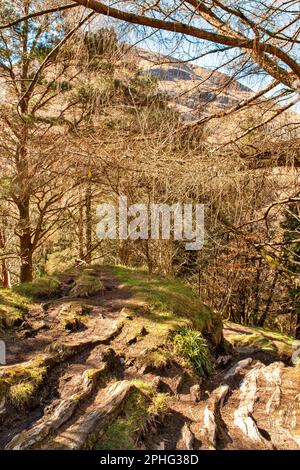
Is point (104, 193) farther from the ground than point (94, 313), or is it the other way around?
point (104, 193)

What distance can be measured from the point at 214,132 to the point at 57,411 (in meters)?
2.83

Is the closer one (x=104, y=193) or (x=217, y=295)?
(x=104, y=193)

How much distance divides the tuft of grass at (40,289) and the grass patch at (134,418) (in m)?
2.04

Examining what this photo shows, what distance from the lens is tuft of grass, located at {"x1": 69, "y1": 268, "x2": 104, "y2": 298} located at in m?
4.38

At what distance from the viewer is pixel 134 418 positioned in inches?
87.7

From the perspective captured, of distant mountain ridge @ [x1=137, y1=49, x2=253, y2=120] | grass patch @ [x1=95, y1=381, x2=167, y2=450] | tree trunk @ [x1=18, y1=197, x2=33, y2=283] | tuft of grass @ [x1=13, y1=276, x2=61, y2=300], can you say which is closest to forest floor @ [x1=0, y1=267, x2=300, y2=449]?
grass patch @ [x1=95, y1=381, x2=167, y2=450]

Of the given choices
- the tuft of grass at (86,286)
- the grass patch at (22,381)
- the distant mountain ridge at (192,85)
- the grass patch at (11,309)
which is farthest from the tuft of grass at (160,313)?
the distant mountain ridge at (192,85)

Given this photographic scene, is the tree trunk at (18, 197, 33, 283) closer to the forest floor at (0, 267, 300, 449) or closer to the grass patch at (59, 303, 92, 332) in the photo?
the forest floor at (0, 267, 300, 449)

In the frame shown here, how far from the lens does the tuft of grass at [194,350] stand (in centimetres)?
318

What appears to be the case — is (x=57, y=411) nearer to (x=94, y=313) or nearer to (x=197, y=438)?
(x=197, y=438)

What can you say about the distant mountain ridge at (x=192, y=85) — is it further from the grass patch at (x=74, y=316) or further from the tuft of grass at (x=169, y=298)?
the grass patch at (x=74, y=316)

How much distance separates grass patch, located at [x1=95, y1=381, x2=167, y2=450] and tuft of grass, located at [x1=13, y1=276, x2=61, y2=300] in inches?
80.2
